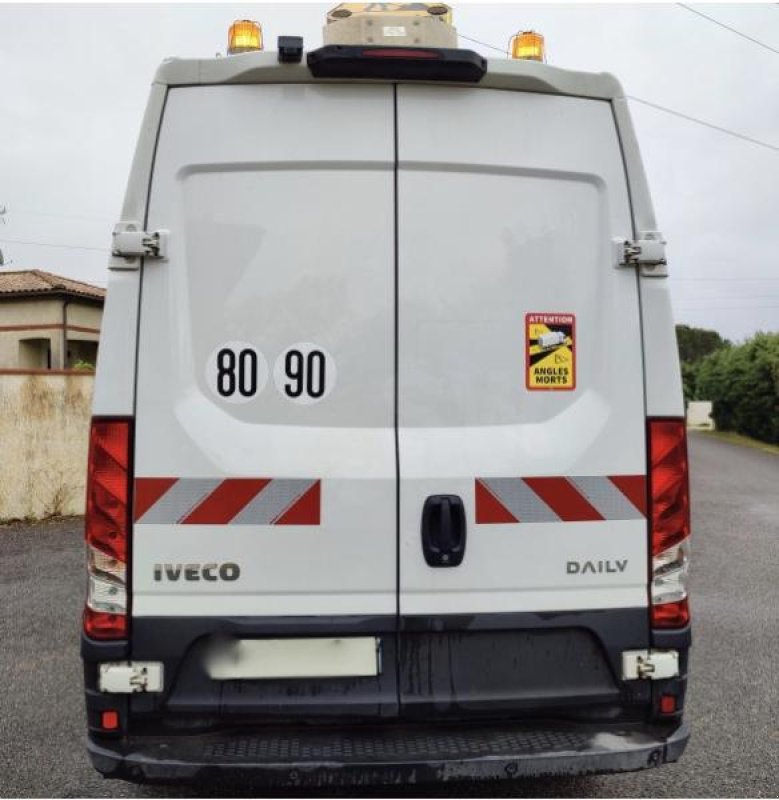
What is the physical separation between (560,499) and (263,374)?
104 cm

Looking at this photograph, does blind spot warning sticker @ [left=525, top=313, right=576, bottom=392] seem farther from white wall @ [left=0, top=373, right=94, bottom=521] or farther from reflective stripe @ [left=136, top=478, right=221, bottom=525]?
white wall @ [left=0, top=373, right=94, bottom=521]

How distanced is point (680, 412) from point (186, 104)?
1.89 meters

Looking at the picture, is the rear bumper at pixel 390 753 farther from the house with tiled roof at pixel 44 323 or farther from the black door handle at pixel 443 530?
the house with tiled roof at pixel 44 323

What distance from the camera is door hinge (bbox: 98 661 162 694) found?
266 centimetres

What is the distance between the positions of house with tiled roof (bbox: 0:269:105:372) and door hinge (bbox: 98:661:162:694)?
64.2 ft

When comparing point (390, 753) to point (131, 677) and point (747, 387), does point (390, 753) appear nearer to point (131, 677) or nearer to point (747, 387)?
point (131, 677)

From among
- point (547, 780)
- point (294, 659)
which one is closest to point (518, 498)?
point (294, 659)

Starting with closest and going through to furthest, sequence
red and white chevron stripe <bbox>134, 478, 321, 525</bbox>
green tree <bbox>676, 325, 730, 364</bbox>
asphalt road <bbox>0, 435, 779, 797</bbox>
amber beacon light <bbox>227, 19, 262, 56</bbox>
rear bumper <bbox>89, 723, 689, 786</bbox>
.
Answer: rear bumper <bbox>89, 723, 689, 786</bbox>
red and white chevron stripe <bbox>134, 478, 321, 525</bbox>
amber beacon light <bbox>227, 19, 262, 56</bbox>
asphalt road <bbox>0, 435, 779, 797</bbox>
green tree <bbox>676, 325, 730, 364</bbox>

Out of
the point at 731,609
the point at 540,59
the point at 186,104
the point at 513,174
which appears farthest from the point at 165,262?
the point at 731,609

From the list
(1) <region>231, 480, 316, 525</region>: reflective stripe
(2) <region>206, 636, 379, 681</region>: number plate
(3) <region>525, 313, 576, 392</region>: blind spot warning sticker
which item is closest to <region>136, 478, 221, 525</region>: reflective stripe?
(1) <region>231, 480, 316, 525</region>: reflective stripe

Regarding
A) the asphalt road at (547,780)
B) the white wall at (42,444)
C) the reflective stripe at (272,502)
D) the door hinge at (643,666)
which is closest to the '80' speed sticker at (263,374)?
the reflective stripe at (272,502)

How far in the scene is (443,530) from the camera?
271 centimetres

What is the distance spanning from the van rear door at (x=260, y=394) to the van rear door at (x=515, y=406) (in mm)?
108

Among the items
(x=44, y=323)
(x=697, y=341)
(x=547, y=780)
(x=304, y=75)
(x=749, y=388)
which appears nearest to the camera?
(x=304, y=75)
